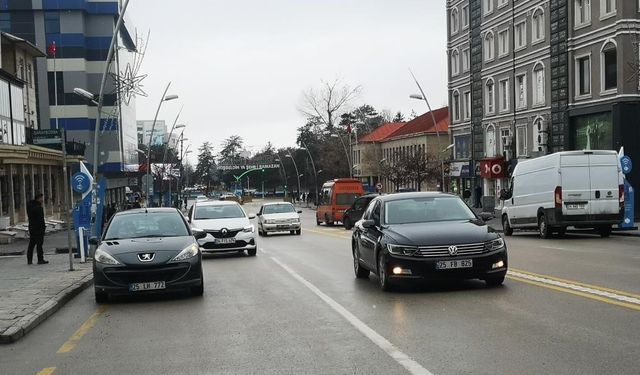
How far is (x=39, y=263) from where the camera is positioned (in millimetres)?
20438

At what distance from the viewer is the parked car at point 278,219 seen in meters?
34.4

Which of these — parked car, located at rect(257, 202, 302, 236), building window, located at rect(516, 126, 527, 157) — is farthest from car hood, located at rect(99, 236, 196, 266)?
building window, located at rect(516, 126, 527, 157)

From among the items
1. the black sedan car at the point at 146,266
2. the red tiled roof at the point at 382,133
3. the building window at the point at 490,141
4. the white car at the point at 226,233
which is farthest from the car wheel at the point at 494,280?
the red tiled roof at the point at 382,133

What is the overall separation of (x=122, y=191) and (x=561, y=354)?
90200 mm

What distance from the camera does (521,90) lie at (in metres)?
49.2

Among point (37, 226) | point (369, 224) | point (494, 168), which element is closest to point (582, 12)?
point (494, 168)

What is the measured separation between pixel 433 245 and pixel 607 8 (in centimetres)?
3073

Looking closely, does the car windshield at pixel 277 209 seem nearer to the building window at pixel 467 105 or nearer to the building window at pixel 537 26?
the building window at pixel 537 26

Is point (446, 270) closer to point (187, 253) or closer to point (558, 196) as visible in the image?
point (187, 253)

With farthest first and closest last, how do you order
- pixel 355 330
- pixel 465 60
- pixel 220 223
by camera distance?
pixel 465 60 → pixel 220 223 → pixel 355 330

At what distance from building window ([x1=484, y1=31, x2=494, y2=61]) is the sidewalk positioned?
38.4m

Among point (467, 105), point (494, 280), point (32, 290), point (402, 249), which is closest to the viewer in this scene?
point (402, 249)

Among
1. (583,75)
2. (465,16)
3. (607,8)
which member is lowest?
(583,75)

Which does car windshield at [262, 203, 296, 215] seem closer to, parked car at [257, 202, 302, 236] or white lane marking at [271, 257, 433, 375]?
parked car at [257, 202, 302, 236]
